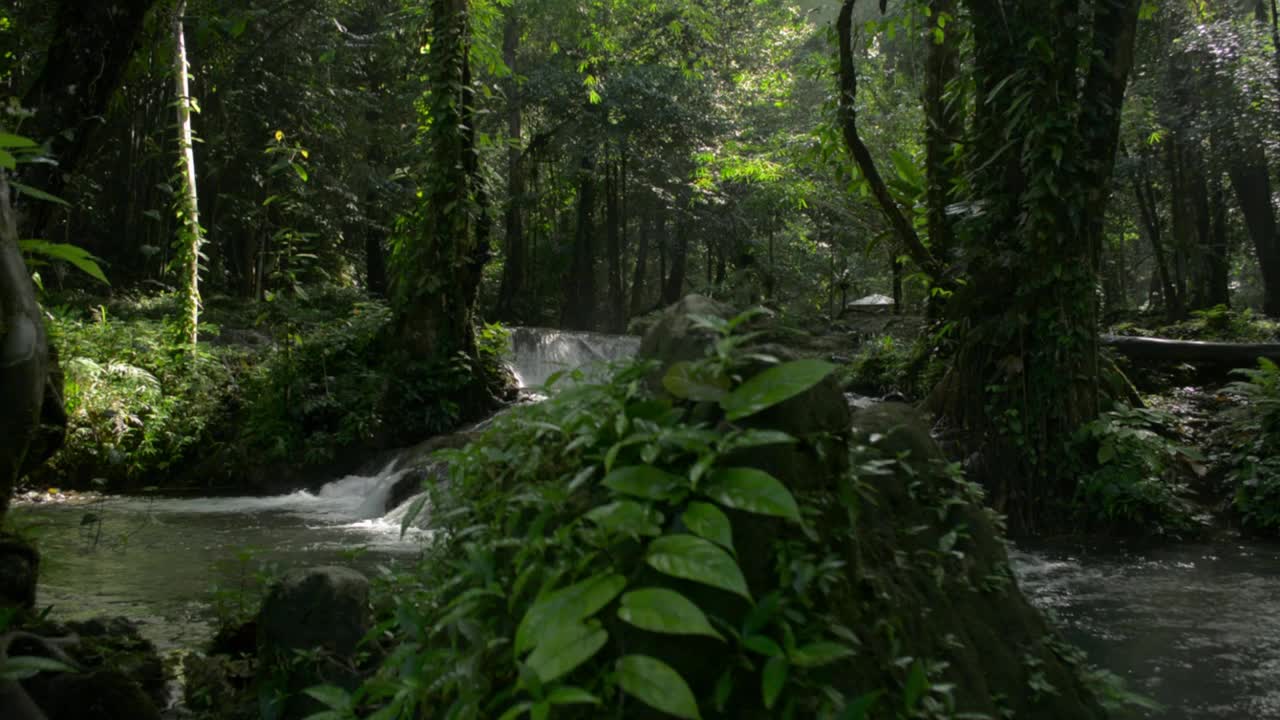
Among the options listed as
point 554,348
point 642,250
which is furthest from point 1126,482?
point 642,250

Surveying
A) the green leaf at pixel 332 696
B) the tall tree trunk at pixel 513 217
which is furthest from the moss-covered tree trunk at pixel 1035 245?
the tall tree trunk at pixel 513 217

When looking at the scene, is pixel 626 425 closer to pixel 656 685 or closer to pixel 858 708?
pixel 656 685

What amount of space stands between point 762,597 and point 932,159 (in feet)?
30.6

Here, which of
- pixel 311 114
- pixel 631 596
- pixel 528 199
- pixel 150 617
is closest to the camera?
pixel 631 596

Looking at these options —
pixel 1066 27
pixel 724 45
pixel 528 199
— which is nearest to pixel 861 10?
pixel 724 45

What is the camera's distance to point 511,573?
184 cm

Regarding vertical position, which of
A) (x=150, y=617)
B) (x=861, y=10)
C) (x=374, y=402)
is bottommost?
(x=150, y=617)

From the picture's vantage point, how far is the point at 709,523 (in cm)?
152

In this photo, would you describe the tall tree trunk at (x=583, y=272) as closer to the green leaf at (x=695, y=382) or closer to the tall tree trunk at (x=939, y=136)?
the tall tree trunk at (x=939, y=136)

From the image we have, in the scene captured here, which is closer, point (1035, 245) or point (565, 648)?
point (565, 648)

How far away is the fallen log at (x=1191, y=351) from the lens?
9.15m

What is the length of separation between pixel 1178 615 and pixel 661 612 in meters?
4.52

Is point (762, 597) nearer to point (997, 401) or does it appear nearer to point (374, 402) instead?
point (997, 401)

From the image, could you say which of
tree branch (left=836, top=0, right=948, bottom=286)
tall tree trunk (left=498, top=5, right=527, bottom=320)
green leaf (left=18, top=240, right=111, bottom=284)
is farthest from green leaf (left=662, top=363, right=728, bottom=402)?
tall tree trunk (left=498, top=5, right=527, bottom=320)
